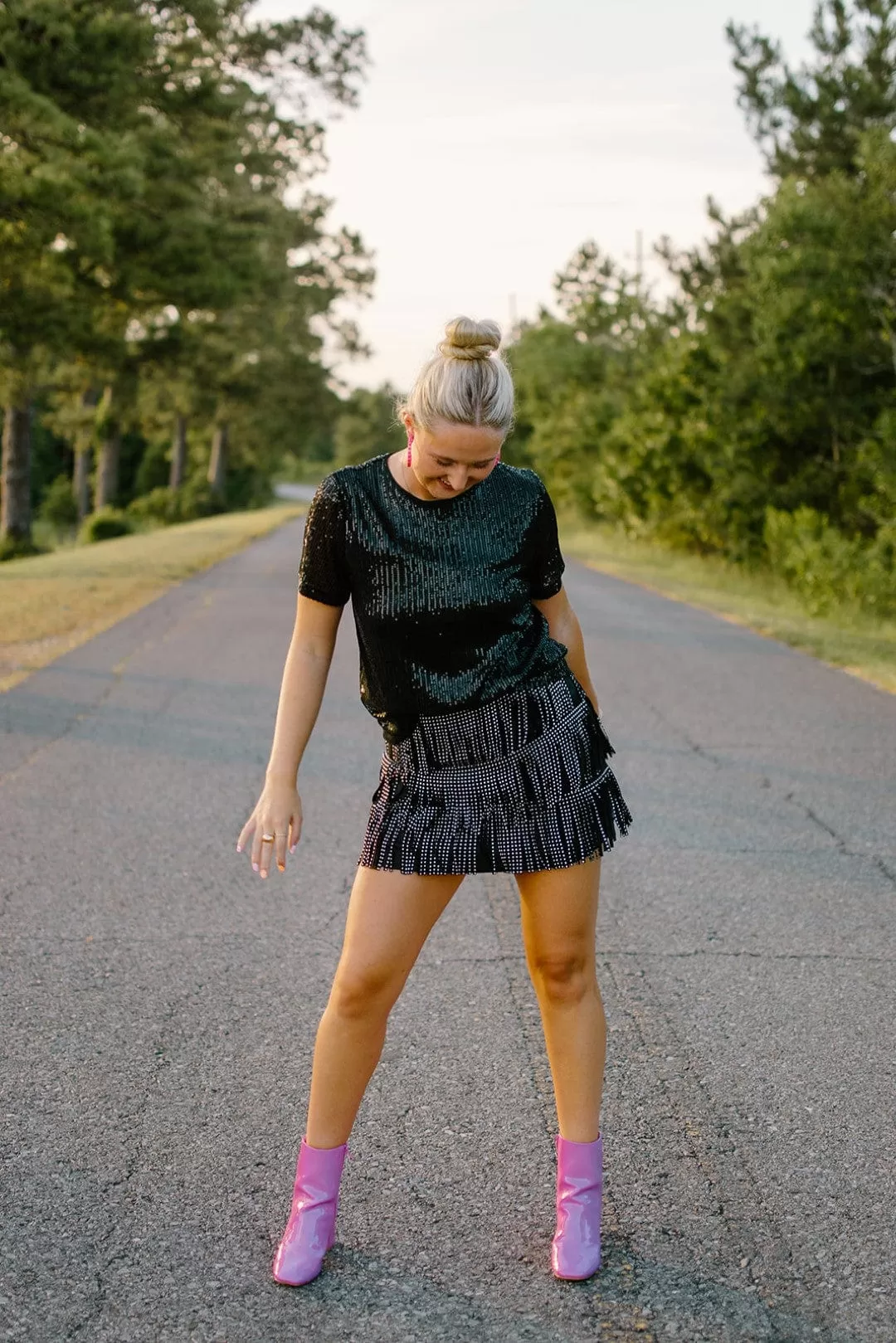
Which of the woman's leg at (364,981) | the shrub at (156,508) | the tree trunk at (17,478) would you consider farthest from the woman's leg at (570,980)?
the shrub at (156,508)

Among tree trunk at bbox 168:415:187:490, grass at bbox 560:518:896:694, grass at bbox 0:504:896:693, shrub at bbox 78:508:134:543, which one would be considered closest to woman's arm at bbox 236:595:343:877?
grass at bbox 0:504:896:693

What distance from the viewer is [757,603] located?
1984cm

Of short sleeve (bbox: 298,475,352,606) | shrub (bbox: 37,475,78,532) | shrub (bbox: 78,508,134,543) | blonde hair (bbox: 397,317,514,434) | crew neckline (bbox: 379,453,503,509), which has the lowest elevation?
shrub (bbox: 37,475,78,532)

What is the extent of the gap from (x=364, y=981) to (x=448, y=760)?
1.50 feet

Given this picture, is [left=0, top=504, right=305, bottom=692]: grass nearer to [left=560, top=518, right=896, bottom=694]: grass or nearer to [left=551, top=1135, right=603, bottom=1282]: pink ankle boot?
[left=560, top=518, right=896, bottom=694]: grass

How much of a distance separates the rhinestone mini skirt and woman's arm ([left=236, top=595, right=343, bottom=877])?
182 mm

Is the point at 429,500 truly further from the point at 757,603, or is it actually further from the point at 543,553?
the point at 757,603

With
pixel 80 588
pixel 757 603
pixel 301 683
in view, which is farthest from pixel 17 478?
pixel 301 683

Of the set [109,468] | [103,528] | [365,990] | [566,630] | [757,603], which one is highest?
[566,630]

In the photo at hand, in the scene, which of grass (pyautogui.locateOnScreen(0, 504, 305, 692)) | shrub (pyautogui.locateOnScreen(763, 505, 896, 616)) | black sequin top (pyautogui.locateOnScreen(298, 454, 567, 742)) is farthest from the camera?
shrub (pyautogui.locateOnScreen(763, 505, 896, 616))

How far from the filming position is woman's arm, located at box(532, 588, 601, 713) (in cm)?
294

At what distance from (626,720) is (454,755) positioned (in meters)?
6.62

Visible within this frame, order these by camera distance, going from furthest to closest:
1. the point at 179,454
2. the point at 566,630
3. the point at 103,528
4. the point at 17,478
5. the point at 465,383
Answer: the point at 179,454 < the point at 103,528 < the point at 17,478 < the point at 566,630 < the point at 465,383

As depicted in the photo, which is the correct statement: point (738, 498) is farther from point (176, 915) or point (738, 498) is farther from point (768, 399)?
point (176, 915)
